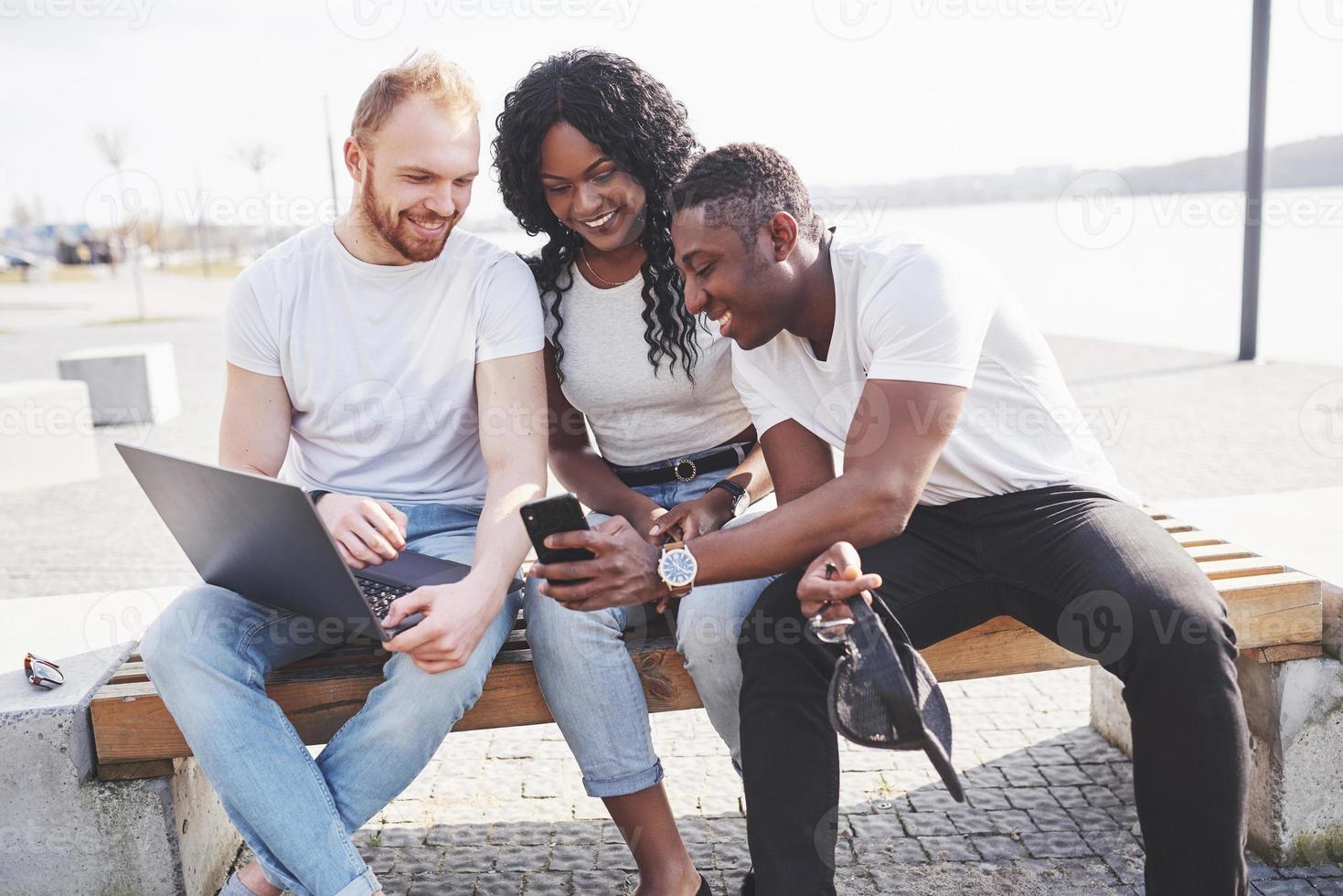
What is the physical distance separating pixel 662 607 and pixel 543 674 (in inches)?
11.4

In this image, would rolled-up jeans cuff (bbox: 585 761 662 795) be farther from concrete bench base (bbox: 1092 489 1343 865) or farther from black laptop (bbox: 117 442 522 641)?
concrete bench base (bbox: 1092 489 1343 865)

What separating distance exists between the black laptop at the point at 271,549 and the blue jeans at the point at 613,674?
25 cm

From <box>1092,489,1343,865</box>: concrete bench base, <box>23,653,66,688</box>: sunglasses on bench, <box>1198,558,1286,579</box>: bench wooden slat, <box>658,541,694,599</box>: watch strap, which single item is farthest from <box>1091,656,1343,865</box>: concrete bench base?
<box>23,653,66,688</box>: sunglasses on bench

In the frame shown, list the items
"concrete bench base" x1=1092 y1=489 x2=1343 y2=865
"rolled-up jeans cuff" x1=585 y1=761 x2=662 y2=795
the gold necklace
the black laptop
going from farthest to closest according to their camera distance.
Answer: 1. the gold necklace
2. "concrete bench base" x1=1092 y1=489 x2=1343 y2=865
3. "rolled-up jeans cuff" x1=585 y1=761 x2=662 y2=795
4. the black laptop

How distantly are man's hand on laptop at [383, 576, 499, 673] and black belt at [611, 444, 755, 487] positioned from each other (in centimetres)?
73

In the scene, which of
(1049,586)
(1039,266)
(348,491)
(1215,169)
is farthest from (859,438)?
(1215,169)

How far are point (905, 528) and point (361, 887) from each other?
1.33 m

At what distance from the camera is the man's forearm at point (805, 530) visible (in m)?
2.15

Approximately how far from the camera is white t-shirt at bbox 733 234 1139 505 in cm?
222

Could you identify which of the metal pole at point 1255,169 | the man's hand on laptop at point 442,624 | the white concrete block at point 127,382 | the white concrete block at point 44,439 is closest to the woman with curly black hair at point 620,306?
the man's hand on laptop at point 442,624

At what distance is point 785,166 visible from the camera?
2414mm

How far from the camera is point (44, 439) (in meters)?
7.61

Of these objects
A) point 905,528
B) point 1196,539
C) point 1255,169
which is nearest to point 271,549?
point 905,528

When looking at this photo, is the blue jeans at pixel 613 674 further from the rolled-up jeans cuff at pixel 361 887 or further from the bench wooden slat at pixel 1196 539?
the bench wooden slat at pixel 1196 539
